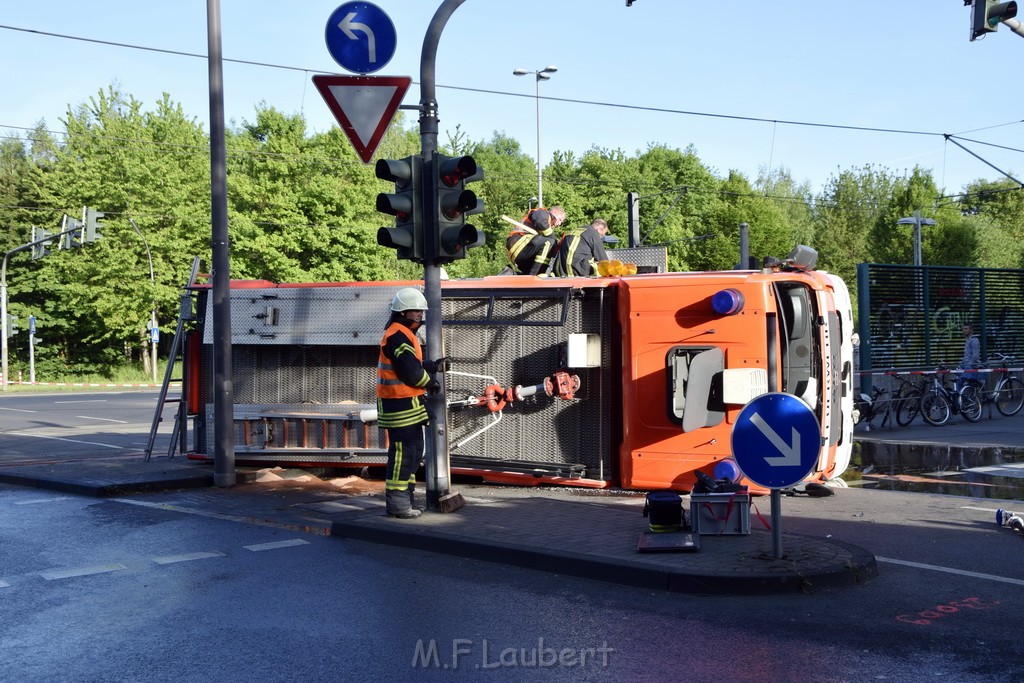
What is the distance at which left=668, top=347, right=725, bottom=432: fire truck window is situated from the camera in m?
9.28

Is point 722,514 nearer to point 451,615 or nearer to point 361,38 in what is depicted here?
point 451,615

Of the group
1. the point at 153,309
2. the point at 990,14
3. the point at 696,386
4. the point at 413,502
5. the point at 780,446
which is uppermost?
A: the point at 990,14

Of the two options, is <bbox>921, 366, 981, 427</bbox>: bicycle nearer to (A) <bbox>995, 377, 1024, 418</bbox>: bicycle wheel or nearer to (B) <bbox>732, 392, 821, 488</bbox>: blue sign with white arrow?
(A) <bbox>995, 377, 1024, 418</bbox>: bicycle wheel

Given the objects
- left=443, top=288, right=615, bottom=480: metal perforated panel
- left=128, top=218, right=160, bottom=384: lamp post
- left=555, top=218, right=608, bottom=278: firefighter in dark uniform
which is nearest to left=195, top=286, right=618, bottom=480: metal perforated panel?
left=443, top=288, right=615, bottom=480: metal perforated panel

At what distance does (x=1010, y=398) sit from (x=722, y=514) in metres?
15.1

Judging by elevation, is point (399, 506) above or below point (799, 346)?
below

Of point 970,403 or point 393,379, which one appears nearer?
point 393,379

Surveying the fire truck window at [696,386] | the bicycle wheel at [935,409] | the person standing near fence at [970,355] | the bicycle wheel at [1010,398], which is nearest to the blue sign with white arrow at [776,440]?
the fire truck window at [696,386]

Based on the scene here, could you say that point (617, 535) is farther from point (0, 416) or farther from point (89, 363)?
point (89, 363)

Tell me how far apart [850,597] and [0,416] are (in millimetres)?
23694

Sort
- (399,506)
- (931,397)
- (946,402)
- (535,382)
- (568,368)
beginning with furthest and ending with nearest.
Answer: (946,402) < (931,397) < (535,382) < (568,368) < (399,506)

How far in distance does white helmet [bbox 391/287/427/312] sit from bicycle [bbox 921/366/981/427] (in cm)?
1198

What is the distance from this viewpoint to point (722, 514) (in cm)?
736

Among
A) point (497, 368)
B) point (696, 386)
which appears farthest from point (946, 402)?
point (497, 368)
